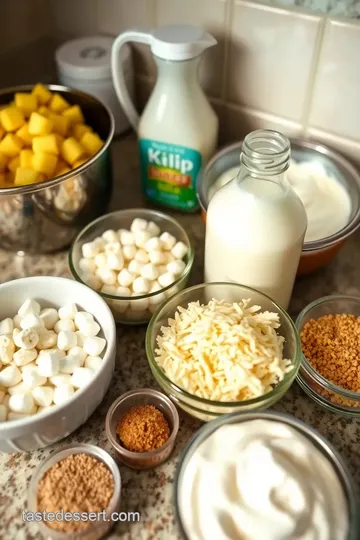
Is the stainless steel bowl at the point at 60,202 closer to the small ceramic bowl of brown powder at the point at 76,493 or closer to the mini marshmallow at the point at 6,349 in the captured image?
the mini marshmallow at the point at 6,349

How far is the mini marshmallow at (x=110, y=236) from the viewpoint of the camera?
0.86 metres

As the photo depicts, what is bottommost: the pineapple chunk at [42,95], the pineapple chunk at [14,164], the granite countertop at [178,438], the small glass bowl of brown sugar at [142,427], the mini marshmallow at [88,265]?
the granite countertop at [178,438]

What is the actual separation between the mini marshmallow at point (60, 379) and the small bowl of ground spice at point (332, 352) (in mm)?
309

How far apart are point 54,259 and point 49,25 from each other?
550mm

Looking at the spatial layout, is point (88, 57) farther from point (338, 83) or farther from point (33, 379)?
point (33, 379)

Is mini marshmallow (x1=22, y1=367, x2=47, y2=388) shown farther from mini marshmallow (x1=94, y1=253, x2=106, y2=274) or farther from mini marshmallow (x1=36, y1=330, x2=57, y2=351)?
mini marshmallow (x1=94, y1=253, x2=106, y2=274)

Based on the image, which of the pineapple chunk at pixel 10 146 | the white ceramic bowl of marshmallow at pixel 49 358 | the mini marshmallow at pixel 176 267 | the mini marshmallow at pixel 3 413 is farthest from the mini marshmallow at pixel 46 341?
the pineapple chunk at pixel 10 146

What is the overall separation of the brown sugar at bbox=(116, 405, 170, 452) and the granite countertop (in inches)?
1.3

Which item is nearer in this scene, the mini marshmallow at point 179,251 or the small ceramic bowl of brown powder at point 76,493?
the small ceramic bowl of brown powder at point 76,493

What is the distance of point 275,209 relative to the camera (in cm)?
67

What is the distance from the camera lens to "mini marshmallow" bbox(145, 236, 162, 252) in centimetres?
84

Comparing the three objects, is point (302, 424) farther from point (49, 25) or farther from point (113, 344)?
point (49, 25)

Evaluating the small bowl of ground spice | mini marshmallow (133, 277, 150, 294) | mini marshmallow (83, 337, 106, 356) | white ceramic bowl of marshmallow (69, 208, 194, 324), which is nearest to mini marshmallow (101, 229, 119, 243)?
white ceramic bowl of marshmallow (69, 208, 194, 324)

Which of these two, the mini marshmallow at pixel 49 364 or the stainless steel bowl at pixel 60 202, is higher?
the stainless steel bowl at pixel 60 202
